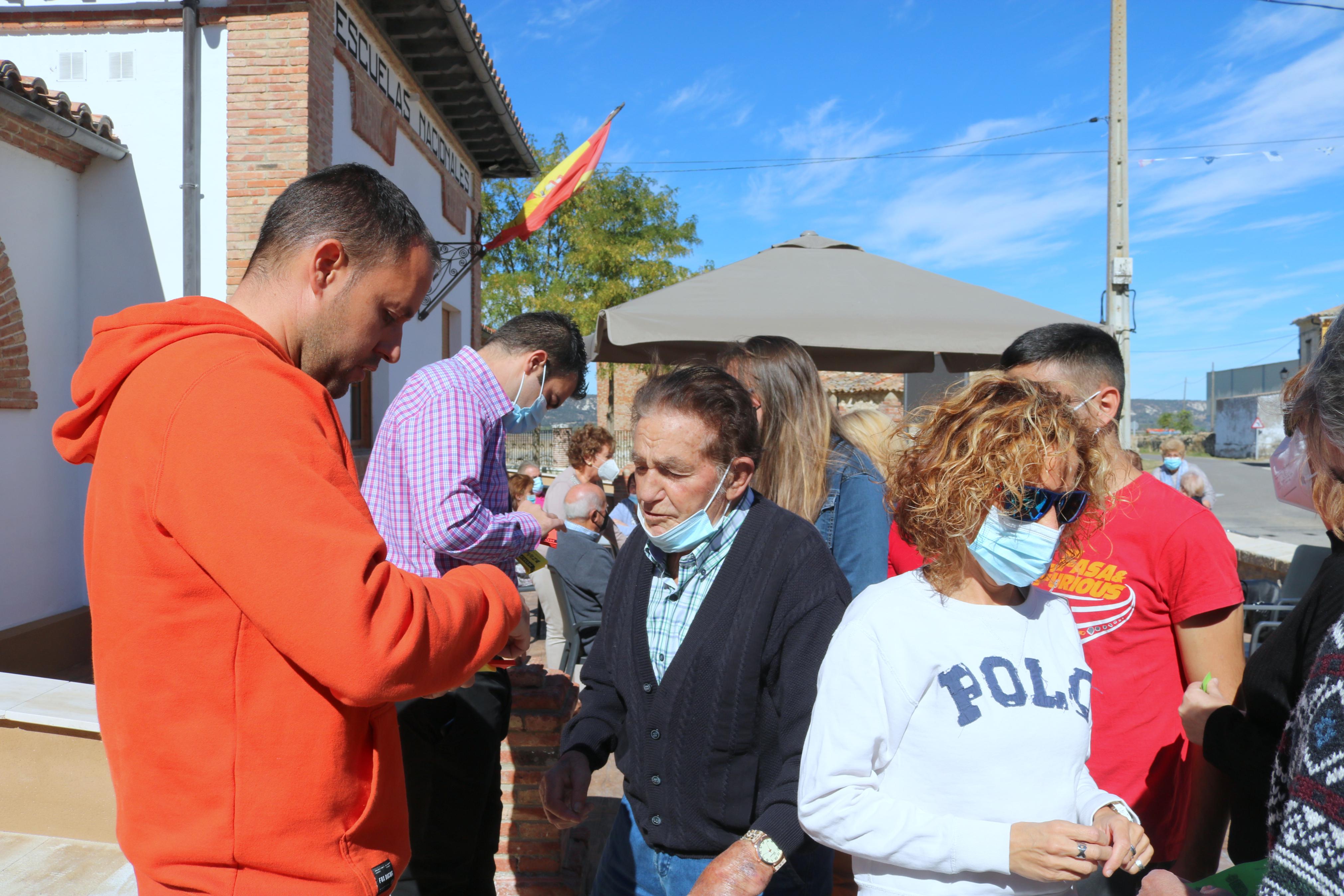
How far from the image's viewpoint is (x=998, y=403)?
1.66 m

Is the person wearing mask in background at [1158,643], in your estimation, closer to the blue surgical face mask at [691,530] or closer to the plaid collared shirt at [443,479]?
the blue surgical face mask at [691,530]

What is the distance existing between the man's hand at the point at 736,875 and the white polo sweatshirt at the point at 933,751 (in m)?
0.19

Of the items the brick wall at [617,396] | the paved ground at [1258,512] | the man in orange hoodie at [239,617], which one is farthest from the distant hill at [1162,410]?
the man in orange hoodie at [239,617]

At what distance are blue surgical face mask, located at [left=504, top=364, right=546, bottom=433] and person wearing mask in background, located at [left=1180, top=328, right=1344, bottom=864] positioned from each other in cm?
213

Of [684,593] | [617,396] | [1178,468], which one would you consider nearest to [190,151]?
[684,593]

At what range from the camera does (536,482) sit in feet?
29.0

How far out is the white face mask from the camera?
171 centimetres

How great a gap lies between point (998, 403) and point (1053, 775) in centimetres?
69

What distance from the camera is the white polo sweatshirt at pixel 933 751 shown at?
1452 mm

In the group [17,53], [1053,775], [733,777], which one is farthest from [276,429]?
[17,53]

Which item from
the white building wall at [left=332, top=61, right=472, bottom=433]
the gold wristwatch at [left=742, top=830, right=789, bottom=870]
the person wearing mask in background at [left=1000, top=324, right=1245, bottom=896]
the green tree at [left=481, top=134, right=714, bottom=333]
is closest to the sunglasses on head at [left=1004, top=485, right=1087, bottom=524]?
the person wearing mask in background at [left=1000, top=324, right=1245, bottom=896]

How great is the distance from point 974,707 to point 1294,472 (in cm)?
92

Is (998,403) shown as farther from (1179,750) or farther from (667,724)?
(1179,750)

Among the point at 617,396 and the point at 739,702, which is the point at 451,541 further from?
the point at 617,396
